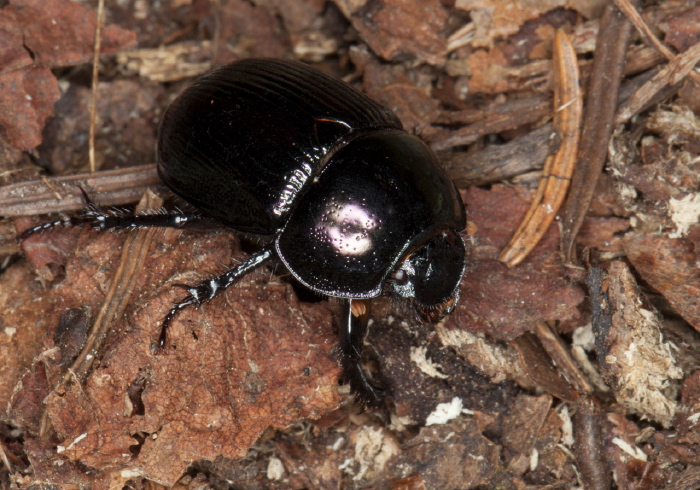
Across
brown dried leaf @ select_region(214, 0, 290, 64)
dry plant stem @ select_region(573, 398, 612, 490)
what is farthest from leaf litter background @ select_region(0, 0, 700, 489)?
brown dried leaf @ select_region(214, 0, 290, 64)

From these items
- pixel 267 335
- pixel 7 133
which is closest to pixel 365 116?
pixel 267 335

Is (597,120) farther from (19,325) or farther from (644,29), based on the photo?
(19,325)

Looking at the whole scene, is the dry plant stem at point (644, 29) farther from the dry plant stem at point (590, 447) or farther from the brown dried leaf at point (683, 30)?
the dry plant stem at point (590, 447)

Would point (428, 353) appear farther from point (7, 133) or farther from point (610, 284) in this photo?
point (7, 133)

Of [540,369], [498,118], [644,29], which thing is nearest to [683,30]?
[644,29]

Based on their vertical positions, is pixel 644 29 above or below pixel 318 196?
above

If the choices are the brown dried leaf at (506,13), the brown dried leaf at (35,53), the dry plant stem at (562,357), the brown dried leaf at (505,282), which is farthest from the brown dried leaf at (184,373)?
the brown dried leaf at (506,13)
